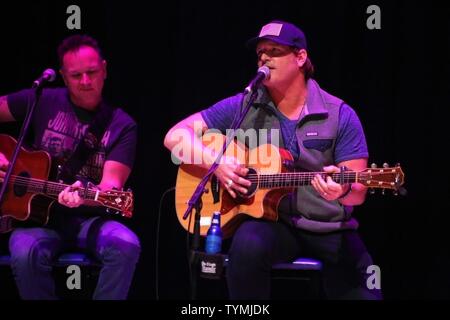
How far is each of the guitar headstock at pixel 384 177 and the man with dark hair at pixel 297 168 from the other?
10cm

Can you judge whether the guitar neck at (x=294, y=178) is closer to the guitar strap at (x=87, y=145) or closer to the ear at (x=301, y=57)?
the ear at (x=301, y=57)

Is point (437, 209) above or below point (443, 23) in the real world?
below

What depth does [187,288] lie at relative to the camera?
4.68 m

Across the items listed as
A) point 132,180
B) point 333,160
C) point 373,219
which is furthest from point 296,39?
point 132,180

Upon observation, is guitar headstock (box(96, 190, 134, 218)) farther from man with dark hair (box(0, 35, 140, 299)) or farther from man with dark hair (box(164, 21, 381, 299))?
man with dark hair (box(164, 21, 381, 299))

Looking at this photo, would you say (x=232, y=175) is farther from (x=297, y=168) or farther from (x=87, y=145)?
(x=87, y=145)

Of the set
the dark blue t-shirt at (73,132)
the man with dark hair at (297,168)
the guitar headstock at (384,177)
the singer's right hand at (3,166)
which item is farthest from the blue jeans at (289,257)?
the singer's right hand at (3,166)

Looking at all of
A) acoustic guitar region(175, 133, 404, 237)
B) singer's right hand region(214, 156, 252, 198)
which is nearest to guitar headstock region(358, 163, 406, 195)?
acoustic guitar region(175, 133, 404, 237)

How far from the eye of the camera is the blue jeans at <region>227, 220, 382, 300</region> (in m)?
3.36

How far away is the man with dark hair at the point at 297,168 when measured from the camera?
3396 millimetres

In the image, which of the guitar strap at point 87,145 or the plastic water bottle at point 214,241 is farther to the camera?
the guitar strap at point 87,145

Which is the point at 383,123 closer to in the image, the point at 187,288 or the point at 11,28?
the point at 187,288

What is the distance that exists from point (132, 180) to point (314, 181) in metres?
1.70

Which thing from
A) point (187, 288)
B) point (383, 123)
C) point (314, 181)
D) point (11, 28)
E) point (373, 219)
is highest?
point (11, 28)
